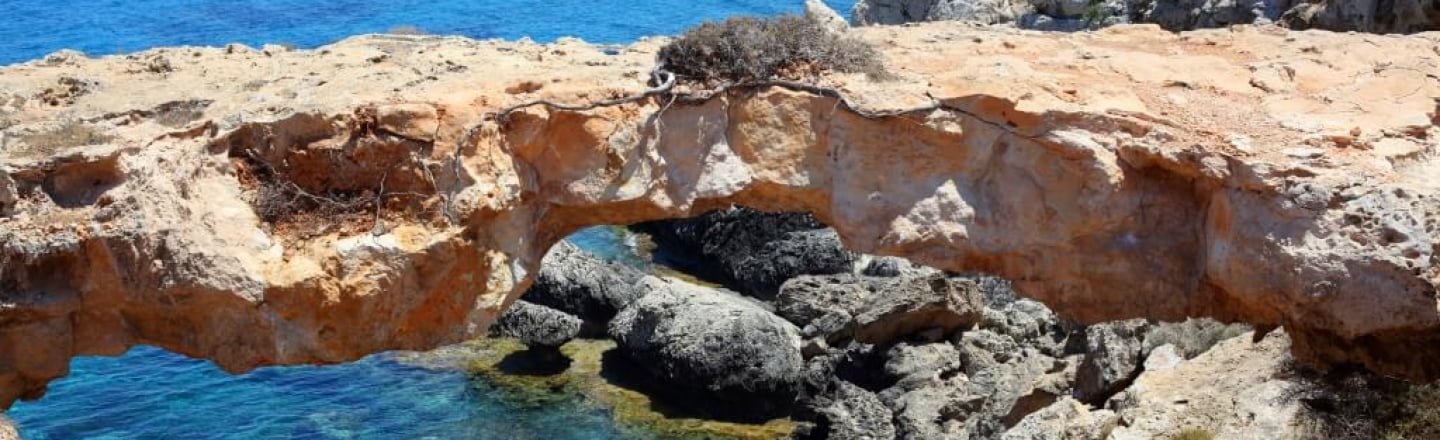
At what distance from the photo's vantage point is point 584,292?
21250 millimetres

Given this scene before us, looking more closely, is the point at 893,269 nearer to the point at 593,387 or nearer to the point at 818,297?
the point at 818,297

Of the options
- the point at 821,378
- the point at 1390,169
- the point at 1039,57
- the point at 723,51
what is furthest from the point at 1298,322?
the point at 821,378

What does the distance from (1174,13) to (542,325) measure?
42.7ft

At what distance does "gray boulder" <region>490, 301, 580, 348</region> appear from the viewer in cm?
2025

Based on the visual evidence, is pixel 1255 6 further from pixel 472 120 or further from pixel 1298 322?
pixel 472 120

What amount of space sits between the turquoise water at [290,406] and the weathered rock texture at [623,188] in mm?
8191

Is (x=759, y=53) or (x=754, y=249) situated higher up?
(x=759, y=53)

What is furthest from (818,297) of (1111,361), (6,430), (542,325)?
(6,430)

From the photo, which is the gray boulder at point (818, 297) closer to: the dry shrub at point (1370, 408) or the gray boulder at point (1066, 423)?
the gray boulder at point (1066, 423)

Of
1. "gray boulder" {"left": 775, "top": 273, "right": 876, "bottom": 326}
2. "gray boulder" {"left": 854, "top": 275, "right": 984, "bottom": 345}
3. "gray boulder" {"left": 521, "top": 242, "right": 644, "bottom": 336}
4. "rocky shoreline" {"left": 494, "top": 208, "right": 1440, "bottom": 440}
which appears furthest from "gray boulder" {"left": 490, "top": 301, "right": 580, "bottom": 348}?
"gray boulder" {"left": 854, "top": 275, "right": 984, "bottom": 345}

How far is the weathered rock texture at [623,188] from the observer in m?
9.59

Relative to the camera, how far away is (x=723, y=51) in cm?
1037

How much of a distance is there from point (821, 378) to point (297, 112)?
31.3 ft

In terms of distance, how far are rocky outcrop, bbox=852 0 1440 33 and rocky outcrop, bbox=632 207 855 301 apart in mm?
4033
